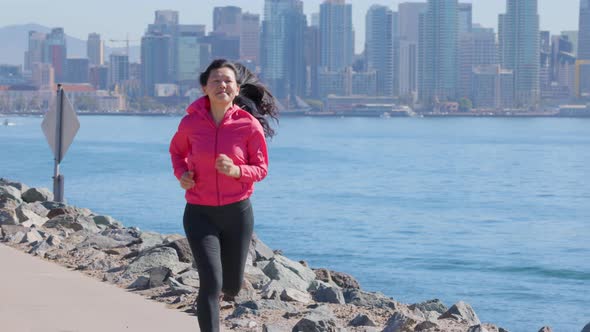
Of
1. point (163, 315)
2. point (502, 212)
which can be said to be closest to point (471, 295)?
point (163, 315)

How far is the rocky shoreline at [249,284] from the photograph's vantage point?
7086 mm

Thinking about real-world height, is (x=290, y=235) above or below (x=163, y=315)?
below

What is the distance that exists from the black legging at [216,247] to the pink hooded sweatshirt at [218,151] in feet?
0.18

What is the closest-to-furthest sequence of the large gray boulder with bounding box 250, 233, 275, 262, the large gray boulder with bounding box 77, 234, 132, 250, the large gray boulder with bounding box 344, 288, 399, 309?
the large gray boulder with bounding box 344, 288, 399, 309
the large gray boulder with bounding box 77, 234, 132, 250
the large gray boulder with bounding box 250, 233, 275, 262

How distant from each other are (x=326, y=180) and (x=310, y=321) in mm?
47556

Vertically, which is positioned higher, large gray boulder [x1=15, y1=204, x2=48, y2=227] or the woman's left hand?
the woman's left hand

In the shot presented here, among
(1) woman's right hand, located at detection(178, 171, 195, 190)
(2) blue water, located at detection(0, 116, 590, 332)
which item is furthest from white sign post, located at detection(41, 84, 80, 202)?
(1) woman's right hand, located at detection(178, 171, 195, 190)

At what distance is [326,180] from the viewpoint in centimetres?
5412

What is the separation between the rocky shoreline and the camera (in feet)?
23.2

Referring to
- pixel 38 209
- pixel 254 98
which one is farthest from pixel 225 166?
pixel 38 209

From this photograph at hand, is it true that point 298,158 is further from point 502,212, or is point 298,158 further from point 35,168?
point 502,212

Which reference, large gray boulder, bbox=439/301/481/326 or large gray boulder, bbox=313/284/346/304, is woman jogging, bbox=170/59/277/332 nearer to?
large gray boulder, bbox=313/284/346/304

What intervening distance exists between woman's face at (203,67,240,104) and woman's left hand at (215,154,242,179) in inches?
12.7

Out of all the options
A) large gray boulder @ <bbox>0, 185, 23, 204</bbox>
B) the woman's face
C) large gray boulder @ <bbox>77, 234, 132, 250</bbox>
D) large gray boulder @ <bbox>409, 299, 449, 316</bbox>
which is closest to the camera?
the woman's face
